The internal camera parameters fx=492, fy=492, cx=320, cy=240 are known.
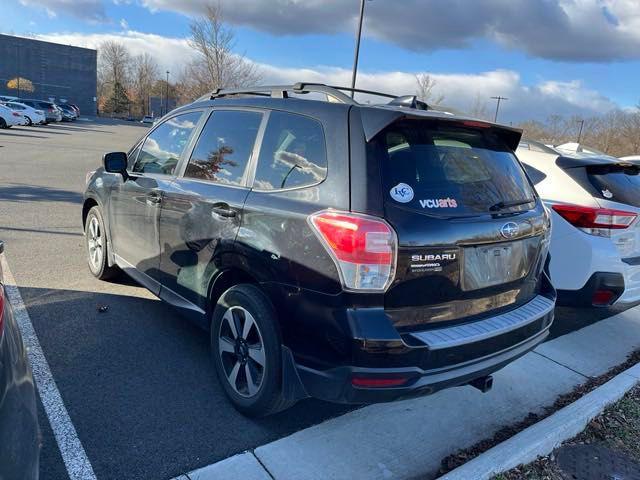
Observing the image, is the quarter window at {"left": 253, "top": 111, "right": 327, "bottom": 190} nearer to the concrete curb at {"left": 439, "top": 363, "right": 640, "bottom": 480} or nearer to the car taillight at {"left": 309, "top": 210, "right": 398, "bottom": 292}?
the car taillight at {"left": 309, "top": 210, "right": 398, "bottom": 292}

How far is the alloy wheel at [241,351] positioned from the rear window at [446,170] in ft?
3.68

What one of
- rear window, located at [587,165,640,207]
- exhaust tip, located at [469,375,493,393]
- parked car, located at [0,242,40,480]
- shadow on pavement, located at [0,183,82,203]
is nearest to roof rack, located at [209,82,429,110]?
exhaust tip, located at [469,375,493,393]

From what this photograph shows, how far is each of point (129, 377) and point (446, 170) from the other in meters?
2.45

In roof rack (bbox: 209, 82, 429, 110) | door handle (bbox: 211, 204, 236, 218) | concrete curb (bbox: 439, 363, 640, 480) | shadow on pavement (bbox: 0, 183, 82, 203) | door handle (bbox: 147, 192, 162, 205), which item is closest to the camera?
concrete curb (bbox: 439, 363, 640, 480)

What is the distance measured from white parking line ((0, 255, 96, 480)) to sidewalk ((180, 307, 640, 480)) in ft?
1.84

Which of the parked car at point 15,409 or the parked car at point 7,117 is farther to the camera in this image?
the parked car at point 7,117

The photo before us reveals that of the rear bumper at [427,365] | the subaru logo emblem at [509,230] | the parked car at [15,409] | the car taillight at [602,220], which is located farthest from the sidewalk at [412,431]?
the subaru logo emblem at [509,230]

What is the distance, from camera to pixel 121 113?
275 ft

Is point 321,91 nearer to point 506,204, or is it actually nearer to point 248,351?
point 506,204

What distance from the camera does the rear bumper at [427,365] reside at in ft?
7.66

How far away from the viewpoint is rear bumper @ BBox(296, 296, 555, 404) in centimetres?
234

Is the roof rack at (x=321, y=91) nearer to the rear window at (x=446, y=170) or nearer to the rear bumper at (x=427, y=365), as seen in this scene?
the rear window at (x=446, y=170)

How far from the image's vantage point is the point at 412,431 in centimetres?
303

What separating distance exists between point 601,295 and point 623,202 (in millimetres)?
837
